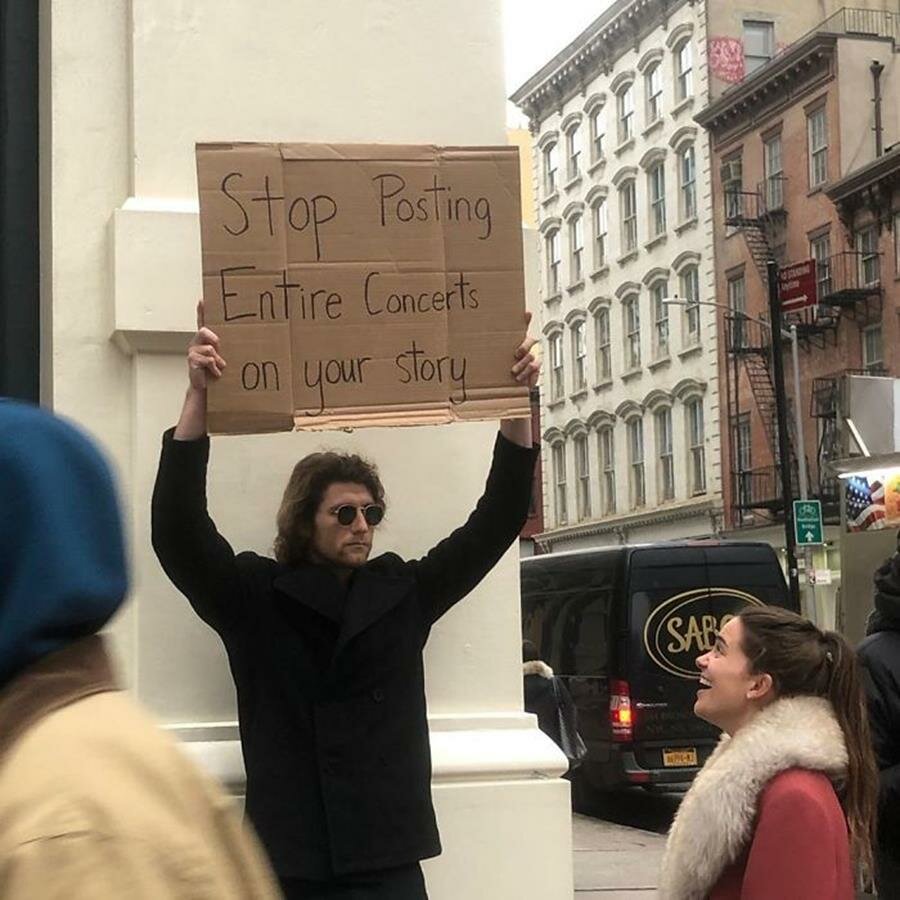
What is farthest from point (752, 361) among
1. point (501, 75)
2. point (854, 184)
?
point (501, 75)

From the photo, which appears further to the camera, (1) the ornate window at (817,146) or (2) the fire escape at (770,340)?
(1) the ornate window at (817,146)

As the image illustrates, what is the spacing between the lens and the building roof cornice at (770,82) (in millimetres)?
37594

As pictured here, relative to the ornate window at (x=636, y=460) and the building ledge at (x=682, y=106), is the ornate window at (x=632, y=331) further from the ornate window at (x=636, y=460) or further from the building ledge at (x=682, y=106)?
the building ledge at (x=682, y=106)

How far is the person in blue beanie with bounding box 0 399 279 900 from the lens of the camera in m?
1.14

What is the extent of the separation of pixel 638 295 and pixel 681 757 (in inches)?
1232

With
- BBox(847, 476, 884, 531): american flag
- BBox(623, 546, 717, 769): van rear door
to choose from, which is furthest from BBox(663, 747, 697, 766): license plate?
BBox(847, 476, 884, 531): american flag

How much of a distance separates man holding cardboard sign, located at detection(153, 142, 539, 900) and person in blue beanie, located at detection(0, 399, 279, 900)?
169 centimetres

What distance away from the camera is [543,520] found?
51406 mm

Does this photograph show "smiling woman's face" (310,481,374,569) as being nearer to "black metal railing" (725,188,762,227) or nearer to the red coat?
the red coat

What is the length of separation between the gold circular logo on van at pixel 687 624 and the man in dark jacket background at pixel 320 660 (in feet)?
38.3

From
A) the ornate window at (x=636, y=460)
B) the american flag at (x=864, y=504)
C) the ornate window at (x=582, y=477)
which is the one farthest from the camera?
the ornate window at (x=582, y=477)

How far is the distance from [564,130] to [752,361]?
46.9 feet

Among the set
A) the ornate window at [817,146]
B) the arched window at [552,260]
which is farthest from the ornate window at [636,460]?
the ornate window at [817,146]

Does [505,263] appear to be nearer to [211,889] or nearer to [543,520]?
[211,889]
